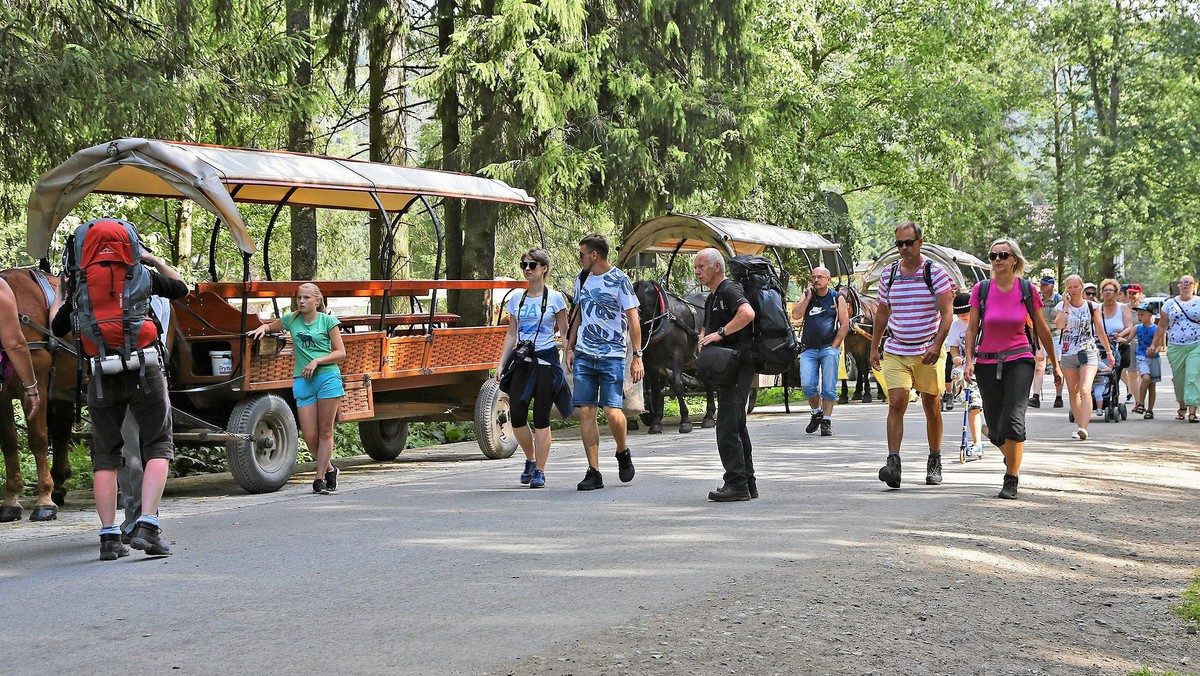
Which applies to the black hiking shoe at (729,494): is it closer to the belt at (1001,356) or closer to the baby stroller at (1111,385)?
the belt at (1001,356)

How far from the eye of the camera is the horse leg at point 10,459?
388 inches

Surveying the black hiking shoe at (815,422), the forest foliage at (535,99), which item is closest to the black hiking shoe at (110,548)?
the forest foliage at (535,99)

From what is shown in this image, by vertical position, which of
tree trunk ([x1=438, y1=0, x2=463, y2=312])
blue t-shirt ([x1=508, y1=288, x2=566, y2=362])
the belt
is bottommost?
the belt

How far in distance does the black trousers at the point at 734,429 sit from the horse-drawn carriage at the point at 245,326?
12.7 feet

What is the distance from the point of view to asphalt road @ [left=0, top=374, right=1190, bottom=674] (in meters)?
5.59

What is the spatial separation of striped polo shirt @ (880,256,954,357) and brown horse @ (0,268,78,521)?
21.4 feet

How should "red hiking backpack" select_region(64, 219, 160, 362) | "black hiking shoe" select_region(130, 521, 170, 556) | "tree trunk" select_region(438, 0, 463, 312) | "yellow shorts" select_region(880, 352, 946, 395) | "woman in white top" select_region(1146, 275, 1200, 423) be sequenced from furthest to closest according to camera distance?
"tree trunk" select_region(438, 0, 463, 312), "woman in white top" select_region(1146, 275, 1200, 423), "yellow shorts" select_region(880, 352, 946, 395), "black hiking shoe" select_region(130, 521, 170, 556), "red hiking backpack" select_region(64, 219, 160, 362)

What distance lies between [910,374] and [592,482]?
8.82ft

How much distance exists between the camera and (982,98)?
119 ft

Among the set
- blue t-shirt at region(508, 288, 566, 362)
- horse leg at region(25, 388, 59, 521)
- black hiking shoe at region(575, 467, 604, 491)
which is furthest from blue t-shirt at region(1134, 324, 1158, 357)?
horse leg at region(25, 388, 59, 521)

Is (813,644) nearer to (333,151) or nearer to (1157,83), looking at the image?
(333,151)

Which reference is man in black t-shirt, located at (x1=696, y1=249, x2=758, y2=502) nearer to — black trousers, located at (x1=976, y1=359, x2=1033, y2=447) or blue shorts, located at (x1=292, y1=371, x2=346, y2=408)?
black trousers, located at (x1=976, y1=359, x2=1033, y2=447)

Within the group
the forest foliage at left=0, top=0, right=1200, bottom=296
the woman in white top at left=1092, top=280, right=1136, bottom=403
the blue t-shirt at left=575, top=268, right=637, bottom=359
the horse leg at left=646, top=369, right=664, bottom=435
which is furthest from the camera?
the woman in white top at left=1092, top=280, right=1136, bottom=403

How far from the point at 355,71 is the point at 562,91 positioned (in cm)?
421
